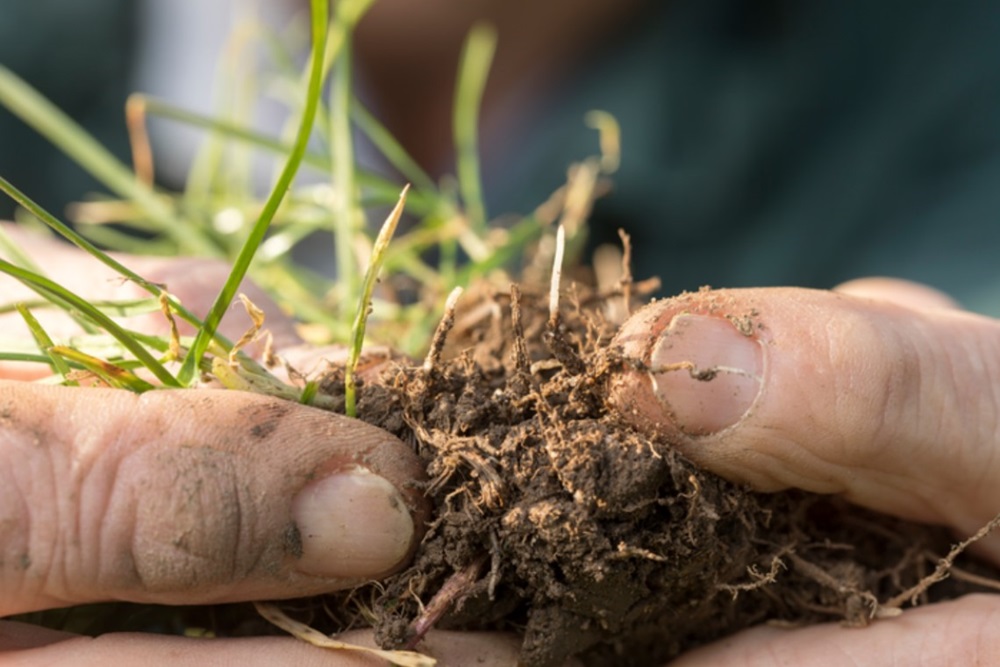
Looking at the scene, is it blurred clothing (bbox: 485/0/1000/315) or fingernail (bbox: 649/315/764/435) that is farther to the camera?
blurred clothing (bbox: 485/0/1000/315)

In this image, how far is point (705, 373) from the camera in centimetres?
70

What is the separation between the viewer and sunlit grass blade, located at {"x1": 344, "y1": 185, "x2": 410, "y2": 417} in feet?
2.33

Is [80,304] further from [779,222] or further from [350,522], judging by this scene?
[779,222]

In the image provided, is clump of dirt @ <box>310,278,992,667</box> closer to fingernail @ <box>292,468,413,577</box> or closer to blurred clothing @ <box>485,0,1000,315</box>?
fingernail @ <box>292,468,413,577</box>

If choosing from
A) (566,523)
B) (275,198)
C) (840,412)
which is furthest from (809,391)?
(275,198)

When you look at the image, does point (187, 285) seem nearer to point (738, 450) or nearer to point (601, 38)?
point (738, 450)

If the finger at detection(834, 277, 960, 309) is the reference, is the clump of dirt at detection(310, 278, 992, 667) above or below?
below

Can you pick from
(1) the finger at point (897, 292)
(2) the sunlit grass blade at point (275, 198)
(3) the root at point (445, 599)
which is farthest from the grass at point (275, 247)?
(1) the finger at point (897, 292)

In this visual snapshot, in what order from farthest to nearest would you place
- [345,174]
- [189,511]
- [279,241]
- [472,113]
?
[472,113] → [279,241] → [345,174] → [189,511]

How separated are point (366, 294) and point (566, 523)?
280mm

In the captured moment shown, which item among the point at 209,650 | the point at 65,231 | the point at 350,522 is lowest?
the point at 209,650

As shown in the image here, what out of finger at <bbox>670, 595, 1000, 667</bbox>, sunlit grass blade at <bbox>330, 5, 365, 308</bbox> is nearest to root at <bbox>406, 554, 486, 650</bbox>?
finger at <bbox>670, 595, 1000, 667</bbox>

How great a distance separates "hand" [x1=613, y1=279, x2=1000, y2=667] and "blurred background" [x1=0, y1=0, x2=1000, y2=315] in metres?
1.14

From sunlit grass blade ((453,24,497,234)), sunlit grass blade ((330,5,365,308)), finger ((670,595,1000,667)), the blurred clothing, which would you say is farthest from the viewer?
the blurred clothing
